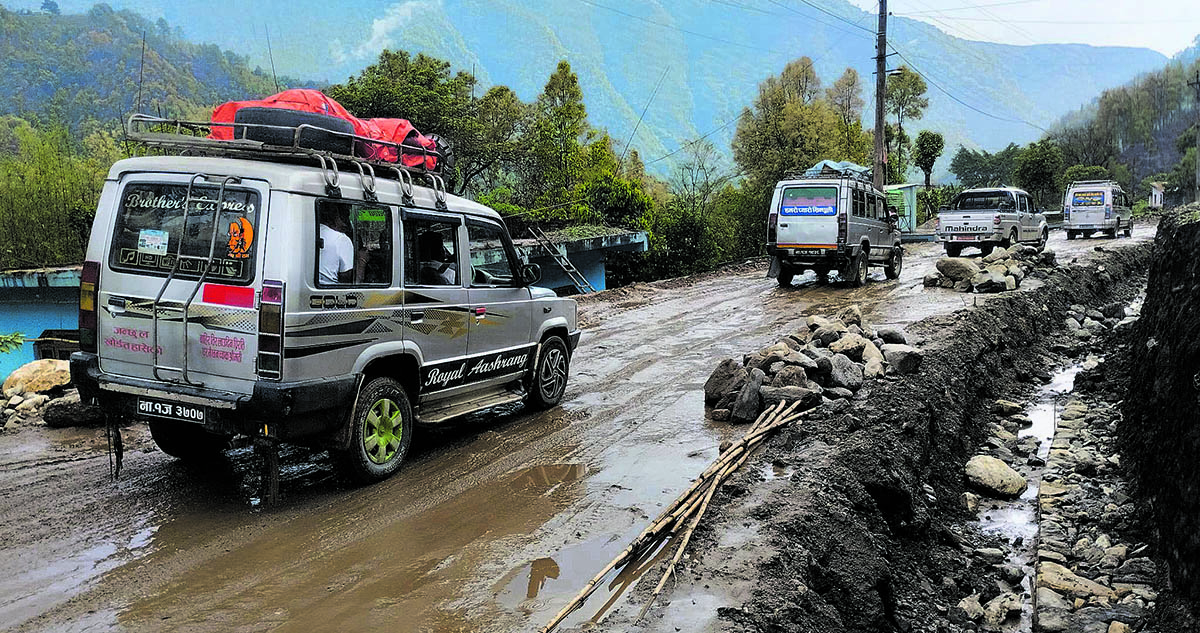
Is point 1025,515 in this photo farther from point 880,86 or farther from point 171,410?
point 880,86

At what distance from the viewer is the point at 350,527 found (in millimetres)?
4941

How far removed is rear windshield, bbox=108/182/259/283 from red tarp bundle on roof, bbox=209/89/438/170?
91cm

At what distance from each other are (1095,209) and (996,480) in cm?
2814

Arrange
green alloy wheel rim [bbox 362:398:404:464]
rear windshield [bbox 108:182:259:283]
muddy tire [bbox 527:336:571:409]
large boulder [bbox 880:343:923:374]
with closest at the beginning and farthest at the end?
1. rear windshield [bbox 108:182:259:283]
2. green alloy wheel rim [bbox 362:398:404:464]
3. muddy tire [bbox 527:336:571:409]
4. large boulder [bbox 880:343:923:374]

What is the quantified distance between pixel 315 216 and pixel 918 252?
26.2 meters

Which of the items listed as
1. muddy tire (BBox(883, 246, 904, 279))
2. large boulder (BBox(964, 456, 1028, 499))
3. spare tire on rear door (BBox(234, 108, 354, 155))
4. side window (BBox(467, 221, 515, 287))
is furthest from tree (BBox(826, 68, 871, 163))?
spare tire on rear door (BBox(234, 108, 354, 155))

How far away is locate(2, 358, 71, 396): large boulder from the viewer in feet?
25.6

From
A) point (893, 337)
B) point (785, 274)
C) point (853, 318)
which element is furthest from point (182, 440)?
point (785, 274)

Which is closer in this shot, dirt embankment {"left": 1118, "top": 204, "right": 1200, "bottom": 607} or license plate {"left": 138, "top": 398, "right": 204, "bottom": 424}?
license plate {"left": 138, "top": 398, "right": 204, "bottom": 424}

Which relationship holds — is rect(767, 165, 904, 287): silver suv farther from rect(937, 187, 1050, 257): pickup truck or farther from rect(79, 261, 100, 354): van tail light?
rect(79, 261, 100, 354): van tail light

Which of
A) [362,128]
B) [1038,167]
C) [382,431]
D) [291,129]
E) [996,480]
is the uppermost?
[1038,167]

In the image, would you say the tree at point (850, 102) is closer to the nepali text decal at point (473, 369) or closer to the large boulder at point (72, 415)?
the nepali text decal at point (473, 369)

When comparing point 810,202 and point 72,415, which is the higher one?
point 810,202

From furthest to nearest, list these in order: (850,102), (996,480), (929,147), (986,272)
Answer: (850,102), (929,147), (986,272), (996,480)
